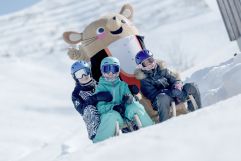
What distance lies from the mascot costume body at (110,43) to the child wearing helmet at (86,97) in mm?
776

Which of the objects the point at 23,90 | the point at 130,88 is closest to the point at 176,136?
the point at 130,88

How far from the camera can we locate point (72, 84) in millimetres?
59344

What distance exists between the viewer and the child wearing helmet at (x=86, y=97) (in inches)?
238

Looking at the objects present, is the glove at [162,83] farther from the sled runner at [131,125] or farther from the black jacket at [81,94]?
the black jacket at [81,94]

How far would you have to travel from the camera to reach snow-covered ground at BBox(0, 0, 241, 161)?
3.58 m

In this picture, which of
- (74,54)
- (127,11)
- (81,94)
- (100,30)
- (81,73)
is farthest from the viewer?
(127,11)

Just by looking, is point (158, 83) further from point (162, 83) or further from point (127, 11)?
point (127, 11)

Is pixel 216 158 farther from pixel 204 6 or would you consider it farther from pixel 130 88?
pixel 204 6

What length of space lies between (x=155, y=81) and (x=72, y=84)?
175 feet

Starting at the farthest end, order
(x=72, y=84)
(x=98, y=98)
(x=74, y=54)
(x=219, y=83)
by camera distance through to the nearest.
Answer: (x=72, y=84) < (x=219, y=83) < (x=74, y=54) < (x=98, y=98)

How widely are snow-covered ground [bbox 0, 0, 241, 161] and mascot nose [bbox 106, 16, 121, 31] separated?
1.90 m

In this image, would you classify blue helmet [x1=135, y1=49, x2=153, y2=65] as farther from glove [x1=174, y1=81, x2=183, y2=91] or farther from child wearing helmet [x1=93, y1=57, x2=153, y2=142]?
glove [x1=174, y1=81, x2=183, y2=91]

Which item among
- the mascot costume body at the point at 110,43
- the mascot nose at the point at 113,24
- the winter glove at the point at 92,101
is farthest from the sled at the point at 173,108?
the mascot nose at the point at 113,24

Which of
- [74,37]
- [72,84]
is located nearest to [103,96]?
[74,37]
